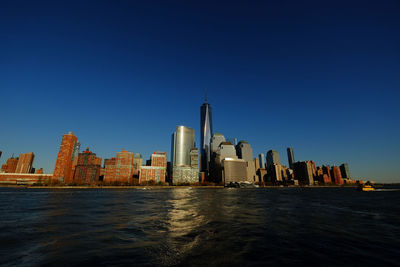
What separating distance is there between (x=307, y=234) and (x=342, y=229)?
20.2 ft

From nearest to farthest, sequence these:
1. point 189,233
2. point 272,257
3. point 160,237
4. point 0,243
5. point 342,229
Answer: point 272,257
point 0,243
point 160,237
point 189,233
point 342,229

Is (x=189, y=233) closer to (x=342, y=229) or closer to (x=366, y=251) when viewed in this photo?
(x=366, y=251)

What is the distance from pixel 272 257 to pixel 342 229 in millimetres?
15136

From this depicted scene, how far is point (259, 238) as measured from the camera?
17.0m

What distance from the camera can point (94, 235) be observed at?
56.7 ft

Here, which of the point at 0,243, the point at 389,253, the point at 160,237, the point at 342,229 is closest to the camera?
the point at 389,253

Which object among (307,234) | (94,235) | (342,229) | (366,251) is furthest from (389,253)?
(94,235)

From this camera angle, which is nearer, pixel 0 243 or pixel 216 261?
pixel 216 261

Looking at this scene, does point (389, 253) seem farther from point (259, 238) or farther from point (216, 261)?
point (216, 261)

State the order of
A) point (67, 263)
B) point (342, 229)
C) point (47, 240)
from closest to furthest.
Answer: point (67, 263)
point (47, 240)
point (342, 229)

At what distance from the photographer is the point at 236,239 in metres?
16.4

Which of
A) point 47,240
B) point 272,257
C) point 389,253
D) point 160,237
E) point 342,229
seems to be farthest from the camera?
point 342,229

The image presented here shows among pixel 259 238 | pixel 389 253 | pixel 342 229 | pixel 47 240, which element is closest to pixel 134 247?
pixel 47 240

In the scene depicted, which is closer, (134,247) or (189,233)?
Answer: (134,247)
